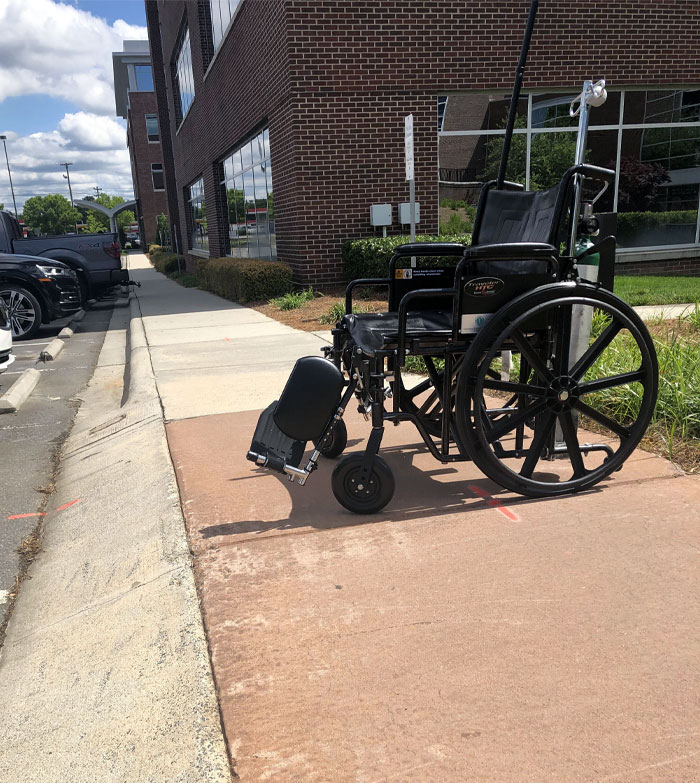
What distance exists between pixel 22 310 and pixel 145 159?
5244 cm

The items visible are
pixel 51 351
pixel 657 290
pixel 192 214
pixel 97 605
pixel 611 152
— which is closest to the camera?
pixel 97 605

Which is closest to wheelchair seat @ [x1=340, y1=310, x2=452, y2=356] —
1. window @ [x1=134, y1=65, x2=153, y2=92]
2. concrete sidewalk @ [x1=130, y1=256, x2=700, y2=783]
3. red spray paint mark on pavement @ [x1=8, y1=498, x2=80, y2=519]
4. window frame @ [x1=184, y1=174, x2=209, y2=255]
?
concrete sidewalk @ [x1=130, y1=256, x2=700, y2=783]

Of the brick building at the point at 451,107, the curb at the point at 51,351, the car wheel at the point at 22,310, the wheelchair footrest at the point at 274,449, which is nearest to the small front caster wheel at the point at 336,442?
the wheelchair footrest at the point at 274,449

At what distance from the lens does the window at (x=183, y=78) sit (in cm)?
2015

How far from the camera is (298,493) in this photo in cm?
343

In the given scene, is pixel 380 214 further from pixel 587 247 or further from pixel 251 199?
pixel 587 247

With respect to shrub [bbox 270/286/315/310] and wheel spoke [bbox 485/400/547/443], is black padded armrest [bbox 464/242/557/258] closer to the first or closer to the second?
wheel spoke [bbox 485/400/547/443]

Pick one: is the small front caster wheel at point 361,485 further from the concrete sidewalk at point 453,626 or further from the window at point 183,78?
the window at point 183,78

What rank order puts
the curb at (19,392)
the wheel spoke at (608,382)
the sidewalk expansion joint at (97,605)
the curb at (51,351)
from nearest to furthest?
the sidewalk expansion joint at (97,605) → the wheel spoke at (608,382) → the curb at (19,392) → the curb at (51,351)

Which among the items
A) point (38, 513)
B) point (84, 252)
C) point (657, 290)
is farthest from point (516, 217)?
point (84, 252)

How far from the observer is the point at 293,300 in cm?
1088

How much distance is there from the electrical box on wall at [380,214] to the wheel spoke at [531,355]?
27.5ft

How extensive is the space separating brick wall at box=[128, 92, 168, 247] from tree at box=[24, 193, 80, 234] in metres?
34.2

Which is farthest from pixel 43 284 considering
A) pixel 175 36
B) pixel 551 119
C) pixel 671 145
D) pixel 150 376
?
pixel 175 36
